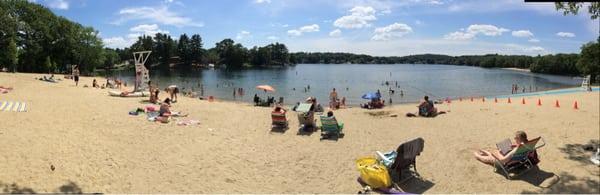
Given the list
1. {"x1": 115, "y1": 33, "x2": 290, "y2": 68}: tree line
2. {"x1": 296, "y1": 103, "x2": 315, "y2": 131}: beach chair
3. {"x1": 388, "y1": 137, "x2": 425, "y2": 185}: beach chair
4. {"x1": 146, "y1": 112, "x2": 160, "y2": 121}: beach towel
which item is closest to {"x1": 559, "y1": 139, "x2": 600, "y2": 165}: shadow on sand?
{"x1": 388, "y1": 137, "x2": 425, "y2": 185}: beach chair

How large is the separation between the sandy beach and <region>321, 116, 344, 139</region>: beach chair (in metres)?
0.41

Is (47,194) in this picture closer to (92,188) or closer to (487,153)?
(92,188)

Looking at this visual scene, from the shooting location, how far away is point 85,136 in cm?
1063

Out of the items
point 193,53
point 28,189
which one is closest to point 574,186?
point 28,189

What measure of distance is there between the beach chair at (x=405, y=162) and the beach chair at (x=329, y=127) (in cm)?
430

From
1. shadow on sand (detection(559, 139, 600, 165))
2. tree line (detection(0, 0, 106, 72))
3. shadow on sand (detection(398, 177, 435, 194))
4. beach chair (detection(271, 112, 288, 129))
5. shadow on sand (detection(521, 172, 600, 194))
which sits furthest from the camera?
tree line (detection(0, 0, 106, 72))

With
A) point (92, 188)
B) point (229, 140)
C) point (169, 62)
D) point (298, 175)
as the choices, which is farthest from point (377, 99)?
point (169, 62)

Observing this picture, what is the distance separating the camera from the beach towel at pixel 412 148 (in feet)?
27.0

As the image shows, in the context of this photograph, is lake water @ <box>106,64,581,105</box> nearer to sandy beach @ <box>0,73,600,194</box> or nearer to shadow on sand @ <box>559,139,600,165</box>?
sandy beach @ <box>0,73,600,194</box>

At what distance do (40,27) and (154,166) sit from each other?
6185 cm

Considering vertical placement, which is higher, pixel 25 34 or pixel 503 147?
pixel 25 34

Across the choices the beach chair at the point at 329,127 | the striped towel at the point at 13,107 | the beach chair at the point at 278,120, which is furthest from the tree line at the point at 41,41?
the beach chair at the point at 329,127

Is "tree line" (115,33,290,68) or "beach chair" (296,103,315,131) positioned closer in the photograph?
"beach chair" (296,103,315,131)

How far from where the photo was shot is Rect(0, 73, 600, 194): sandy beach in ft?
Answer: 25.4
